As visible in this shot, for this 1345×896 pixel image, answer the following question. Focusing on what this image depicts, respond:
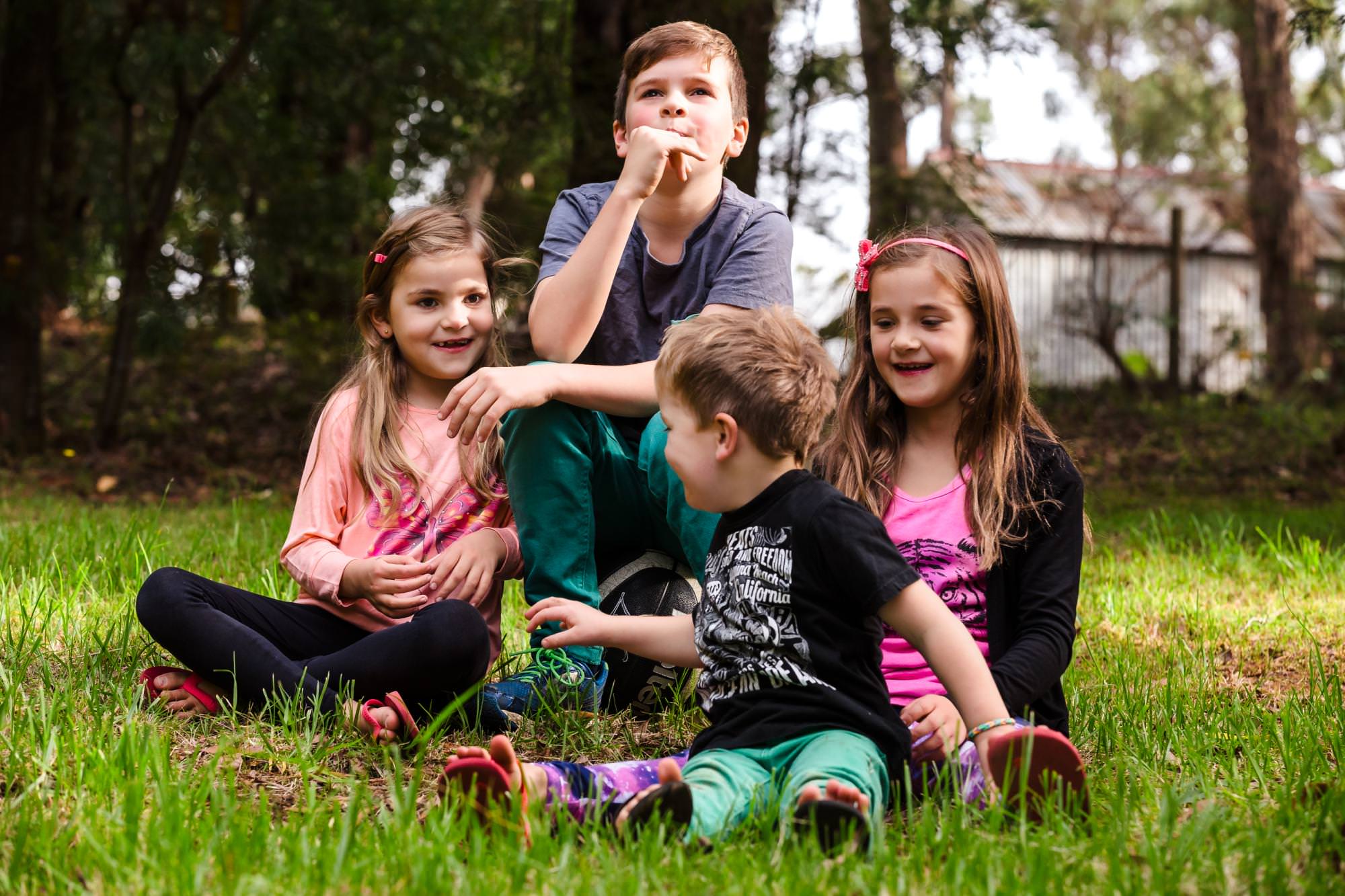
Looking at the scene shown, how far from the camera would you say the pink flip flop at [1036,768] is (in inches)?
73.5

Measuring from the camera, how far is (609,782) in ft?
6.49

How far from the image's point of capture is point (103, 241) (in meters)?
10.7

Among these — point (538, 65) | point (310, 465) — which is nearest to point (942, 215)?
point (538, 65)

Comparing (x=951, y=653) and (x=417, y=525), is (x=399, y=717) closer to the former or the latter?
(x=417, y=525)

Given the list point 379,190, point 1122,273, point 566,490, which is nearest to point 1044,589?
point 566,490

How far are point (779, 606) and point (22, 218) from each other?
781 centimetres

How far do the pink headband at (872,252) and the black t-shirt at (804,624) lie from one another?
2.18 feet

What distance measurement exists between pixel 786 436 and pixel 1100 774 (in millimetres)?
862

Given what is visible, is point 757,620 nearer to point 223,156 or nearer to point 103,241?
point 223,156

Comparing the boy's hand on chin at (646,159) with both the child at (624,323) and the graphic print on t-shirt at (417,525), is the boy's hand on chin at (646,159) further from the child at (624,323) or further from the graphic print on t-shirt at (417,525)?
the graphic print on t-shirt at (417,525)

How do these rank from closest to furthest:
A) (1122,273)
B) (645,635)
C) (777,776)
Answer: (777,776) < (645,635) < (1122,273)

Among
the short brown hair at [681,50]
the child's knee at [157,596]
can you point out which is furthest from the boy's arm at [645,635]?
the short brown hair at [681,50]

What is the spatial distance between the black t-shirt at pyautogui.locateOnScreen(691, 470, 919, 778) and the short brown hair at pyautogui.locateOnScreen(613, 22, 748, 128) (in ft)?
3.71

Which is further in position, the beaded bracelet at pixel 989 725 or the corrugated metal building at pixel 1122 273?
the corrugated metal building at pixel 1122 273
